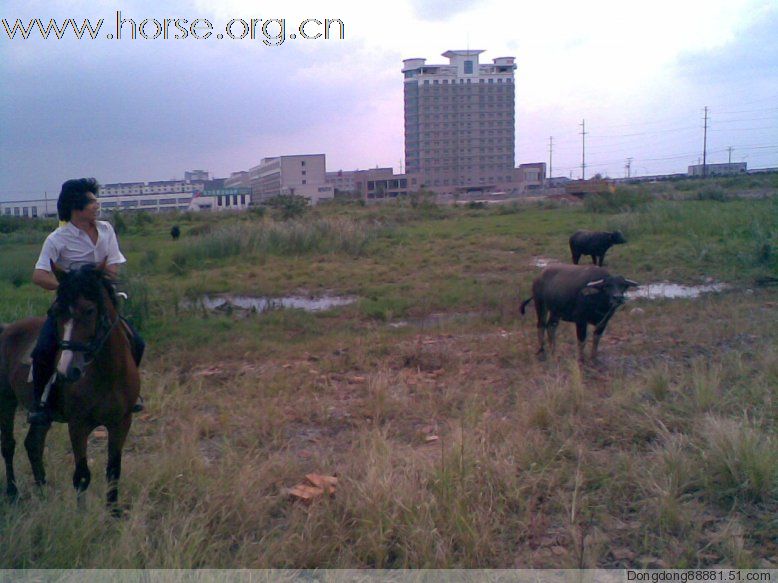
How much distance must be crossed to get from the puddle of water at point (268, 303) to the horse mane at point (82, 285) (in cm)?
922

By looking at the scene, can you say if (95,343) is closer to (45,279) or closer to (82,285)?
(82,285)

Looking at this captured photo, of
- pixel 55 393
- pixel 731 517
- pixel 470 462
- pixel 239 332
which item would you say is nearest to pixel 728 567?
pixel 731 517

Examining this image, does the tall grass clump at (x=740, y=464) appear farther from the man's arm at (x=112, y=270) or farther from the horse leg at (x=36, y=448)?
the horse leg at (x=36, y=448)

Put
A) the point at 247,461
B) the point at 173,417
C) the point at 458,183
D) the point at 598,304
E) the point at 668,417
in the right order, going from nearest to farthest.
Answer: the point at 247,461, the point at 668,417, the point at 173,417, the point at 598,304, the point at 458,183

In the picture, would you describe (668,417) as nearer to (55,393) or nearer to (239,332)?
(55,393)

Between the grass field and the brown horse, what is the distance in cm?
28

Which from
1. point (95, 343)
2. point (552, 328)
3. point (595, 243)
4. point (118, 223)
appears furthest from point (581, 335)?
point (118, 223)

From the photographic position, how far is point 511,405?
735 centimetres

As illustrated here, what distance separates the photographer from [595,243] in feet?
61.5

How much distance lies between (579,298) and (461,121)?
9409cm

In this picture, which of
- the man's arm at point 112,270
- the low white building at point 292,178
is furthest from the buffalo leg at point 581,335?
the low white building at point 292,178

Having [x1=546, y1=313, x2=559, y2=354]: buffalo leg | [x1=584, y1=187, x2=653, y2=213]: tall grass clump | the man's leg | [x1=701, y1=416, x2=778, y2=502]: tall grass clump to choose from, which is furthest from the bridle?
[x1=584, y1=187, x2=653, y2=213]: tall grass clump

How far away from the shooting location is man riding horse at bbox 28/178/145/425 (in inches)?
193

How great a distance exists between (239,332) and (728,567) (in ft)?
29.7
